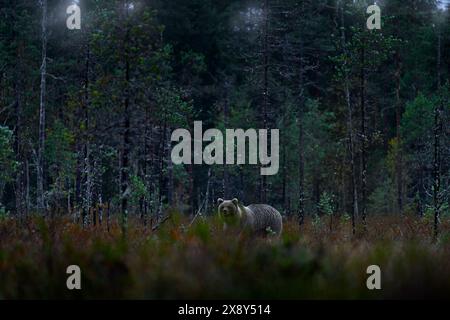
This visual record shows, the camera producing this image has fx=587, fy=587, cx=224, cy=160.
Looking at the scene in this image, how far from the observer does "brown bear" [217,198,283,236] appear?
49.8 ft

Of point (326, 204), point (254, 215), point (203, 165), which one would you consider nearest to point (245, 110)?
point (203, 165)

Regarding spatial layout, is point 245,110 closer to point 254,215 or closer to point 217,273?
point 254,215

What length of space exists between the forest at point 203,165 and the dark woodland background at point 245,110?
0.18 metres

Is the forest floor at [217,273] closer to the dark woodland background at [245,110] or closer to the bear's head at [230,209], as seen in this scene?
the dark woodland background at [245,110]

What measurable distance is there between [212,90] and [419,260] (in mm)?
34031

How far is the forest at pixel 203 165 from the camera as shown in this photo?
711cm

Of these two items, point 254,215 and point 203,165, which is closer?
point 254,215

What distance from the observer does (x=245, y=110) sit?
33.9 metres

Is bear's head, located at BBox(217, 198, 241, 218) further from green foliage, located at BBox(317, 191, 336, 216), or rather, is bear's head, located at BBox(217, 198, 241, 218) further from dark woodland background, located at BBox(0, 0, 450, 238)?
green foliage, located at BBox(317, 191, 336, 216)

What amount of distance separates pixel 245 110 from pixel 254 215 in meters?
18.1

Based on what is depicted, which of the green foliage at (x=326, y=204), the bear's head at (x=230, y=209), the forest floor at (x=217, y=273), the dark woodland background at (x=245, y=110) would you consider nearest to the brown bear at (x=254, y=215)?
the bear's head at (x=230, y=209)

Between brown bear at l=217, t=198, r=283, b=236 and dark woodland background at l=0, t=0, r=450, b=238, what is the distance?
1.22m
